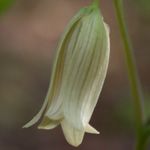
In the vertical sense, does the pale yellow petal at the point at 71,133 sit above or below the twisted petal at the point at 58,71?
below

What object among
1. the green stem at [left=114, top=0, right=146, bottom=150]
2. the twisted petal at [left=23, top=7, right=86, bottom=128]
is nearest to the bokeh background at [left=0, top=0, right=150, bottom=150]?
the green stem at [left=114, top=0, right=146, bottom=150]

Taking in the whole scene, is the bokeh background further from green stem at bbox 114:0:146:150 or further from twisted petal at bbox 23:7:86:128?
twisted petal at bbox 23:7:86:128

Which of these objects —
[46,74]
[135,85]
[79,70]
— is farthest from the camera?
[46,74]

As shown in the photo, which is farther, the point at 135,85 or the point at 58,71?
the point at 135,85

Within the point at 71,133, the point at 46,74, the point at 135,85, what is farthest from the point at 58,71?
the point at 46,74

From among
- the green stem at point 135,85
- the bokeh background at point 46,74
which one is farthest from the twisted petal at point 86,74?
Answer: the bokeh background at point 46,74

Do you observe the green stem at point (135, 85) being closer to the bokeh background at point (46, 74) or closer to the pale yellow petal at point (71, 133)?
the pale yellow petal at point (71, 133)

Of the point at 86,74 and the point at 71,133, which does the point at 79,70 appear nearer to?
the point at 86,74
